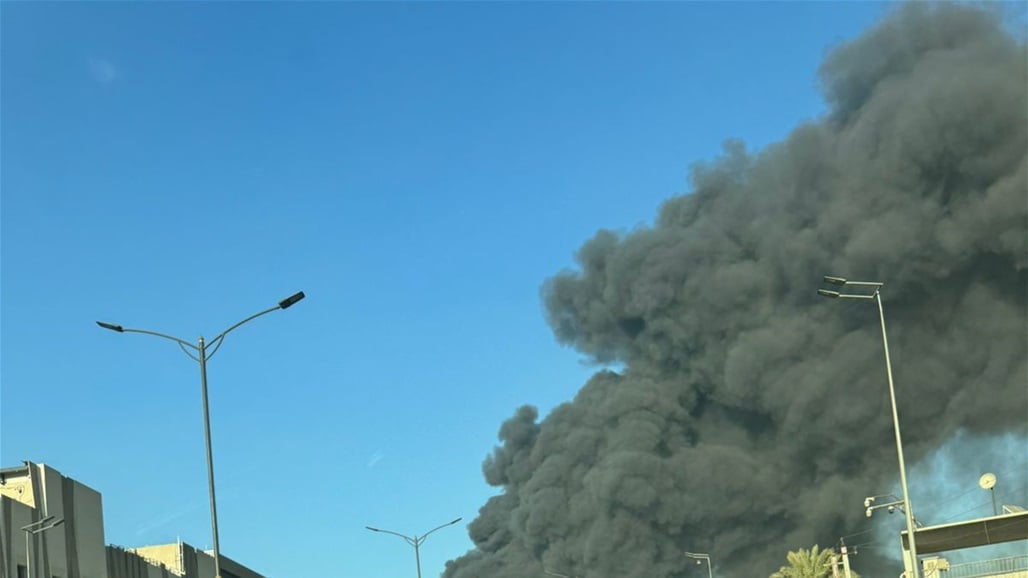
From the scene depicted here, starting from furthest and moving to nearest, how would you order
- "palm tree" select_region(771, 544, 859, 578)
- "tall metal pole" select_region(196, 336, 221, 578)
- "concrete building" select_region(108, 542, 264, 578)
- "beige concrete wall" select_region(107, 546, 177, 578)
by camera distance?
"palm tree" select_region(771, 544, 859, 578) < "concrete building" select_region(108, 542, 264, 578) < "beige concrete wall" select_region(107, 546, 177, 578) < "tall metal pole" select_region(196, 336, 221, 578)

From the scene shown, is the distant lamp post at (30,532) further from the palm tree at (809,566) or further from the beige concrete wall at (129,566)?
the palm tree at (809,566)

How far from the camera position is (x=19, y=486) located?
4544 centimetres

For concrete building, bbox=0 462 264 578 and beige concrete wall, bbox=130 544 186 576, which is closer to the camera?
concrete building, bbox=0 462 264 578

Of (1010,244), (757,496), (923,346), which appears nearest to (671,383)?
(757,496)

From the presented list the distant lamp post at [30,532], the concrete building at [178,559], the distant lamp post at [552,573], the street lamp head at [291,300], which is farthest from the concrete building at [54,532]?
the distant lamp post at [552,573]

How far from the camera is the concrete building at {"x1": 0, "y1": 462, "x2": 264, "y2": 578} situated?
42688mm

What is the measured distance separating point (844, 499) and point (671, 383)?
12443 mm

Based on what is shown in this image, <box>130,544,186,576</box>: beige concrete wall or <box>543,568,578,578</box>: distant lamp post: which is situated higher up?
<box>543,568,578,578</box>: distant lamp post

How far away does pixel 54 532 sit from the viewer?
47.0 m

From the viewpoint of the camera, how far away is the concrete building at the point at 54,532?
42.7 metres

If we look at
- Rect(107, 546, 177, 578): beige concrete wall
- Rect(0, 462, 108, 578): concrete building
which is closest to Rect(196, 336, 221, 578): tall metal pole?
Rect(0, 462, 108, 578): concrete building

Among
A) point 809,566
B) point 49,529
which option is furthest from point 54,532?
point 809,566

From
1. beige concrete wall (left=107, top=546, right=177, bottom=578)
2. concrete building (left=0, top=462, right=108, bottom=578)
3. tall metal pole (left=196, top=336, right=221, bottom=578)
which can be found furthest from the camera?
beige concrete wall (left=107, top=546, right=177, bottom=578)

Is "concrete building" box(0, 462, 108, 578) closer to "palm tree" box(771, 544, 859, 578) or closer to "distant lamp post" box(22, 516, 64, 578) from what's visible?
"distant lamp post" box(22, 516, 64, 578)
